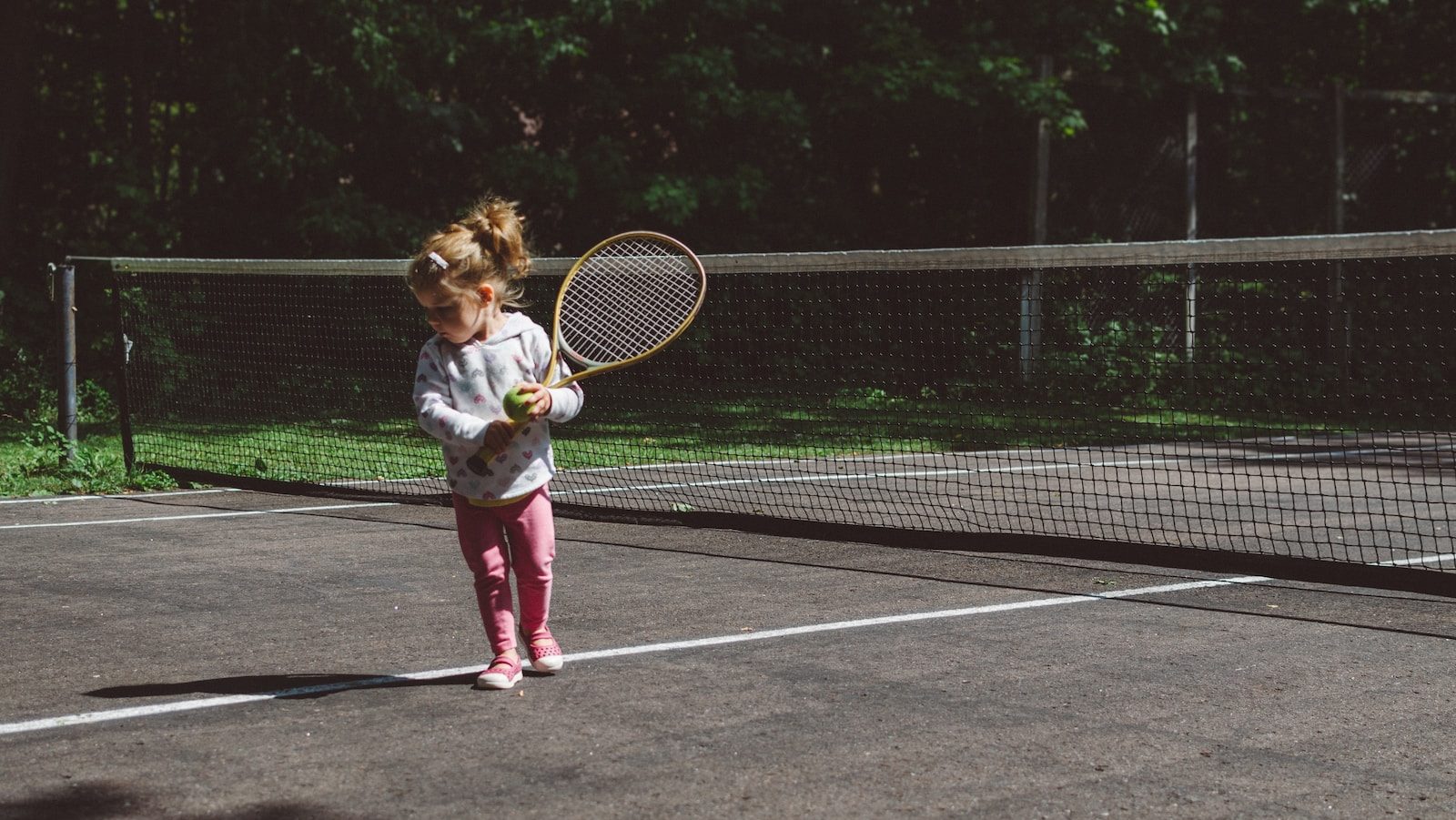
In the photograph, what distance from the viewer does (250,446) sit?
13.7 metres

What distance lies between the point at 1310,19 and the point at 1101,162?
234 inches

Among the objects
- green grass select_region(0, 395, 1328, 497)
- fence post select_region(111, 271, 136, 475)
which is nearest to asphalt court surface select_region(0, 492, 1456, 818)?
green grass select_region(0, 395, 1328, 497)

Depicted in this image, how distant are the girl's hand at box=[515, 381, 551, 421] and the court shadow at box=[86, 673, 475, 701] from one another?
100cm

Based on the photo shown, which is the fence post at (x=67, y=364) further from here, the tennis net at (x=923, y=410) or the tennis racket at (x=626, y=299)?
the tennis racket at (x=626, y=299)

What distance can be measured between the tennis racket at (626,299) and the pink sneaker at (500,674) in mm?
1085

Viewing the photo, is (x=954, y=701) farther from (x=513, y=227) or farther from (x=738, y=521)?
(x=738, y=521)

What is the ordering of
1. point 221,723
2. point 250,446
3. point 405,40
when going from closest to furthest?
point 221,723 < point 250,446 < point 405,40

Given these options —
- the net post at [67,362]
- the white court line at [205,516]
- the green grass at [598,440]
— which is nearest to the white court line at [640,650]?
the green grass at [598,440]

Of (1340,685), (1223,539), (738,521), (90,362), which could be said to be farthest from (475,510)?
(90,362)

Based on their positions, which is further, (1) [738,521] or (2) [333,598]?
(1) [738,521]

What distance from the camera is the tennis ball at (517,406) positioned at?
5117mm

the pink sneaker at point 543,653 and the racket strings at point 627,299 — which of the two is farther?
the racket strings at point 627,299

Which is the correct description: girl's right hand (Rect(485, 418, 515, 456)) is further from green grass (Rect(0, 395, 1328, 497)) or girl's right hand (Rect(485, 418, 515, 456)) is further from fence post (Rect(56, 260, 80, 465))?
fence post (Rect(56, 260, 80, 465))

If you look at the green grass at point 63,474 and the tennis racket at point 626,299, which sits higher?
the tennis racket at point 626,299
